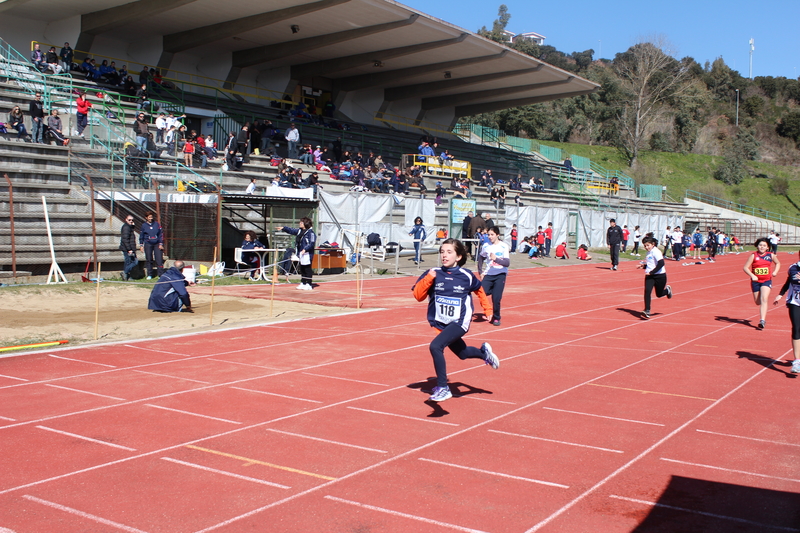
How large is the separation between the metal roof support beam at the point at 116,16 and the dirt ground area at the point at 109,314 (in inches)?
640

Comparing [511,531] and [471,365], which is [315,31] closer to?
[471,365]

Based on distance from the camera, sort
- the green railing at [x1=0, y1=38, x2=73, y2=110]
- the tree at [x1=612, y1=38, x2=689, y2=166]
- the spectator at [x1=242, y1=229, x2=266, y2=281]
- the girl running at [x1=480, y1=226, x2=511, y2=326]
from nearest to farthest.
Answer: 1. the girl running at [x1=480, y1=226, x2=511, y2=326]
2. the spectator at [x1=242, y1=229, x2=266, y2=281]
3. the green railing at [x1=0, y1=38, x2=73, y2=110]
4. the tree at [x1=612, y1=38, x2=689, y2=166]

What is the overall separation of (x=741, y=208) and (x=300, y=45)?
46514 millimetres

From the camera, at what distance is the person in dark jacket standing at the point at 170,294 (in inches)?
570

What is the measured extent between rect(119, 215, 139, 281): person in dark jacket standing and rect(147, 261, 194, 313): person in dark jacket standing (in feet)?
17.9

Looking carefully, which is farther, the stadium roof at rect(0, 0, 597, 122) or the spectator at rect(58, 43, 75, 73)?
the stadium roof at rect(0, 0, 597, 122)

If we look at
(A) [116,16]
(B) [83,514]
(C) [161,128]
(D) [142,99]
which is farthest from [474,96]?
(B) [83,514]

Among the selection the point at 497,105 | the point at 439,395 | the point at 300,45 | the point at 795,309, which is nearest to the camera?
the point at 439,395

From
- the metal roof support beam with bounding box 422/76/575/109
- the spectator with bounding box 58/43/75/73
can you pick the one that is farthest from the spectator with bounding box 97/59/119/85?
the metal roof support beam with bounding box 422/76/575/109

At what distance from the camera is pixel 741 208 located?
64875 millimetres

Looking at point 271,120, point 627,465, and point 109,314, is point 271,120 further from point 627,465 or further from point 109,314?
point 627,465

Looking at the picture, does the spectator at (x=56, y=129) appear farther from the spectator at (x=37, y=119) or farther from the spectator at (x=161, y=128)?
the spectator at (x=161, y=128)

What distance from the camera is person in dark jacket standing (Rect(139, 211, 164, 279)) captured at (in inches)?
774

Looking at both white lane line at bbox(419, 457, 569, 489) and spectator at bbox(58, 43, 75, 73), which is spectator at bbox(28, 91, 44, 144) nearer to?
spectator at bbox(58, 43, 75, 73)
